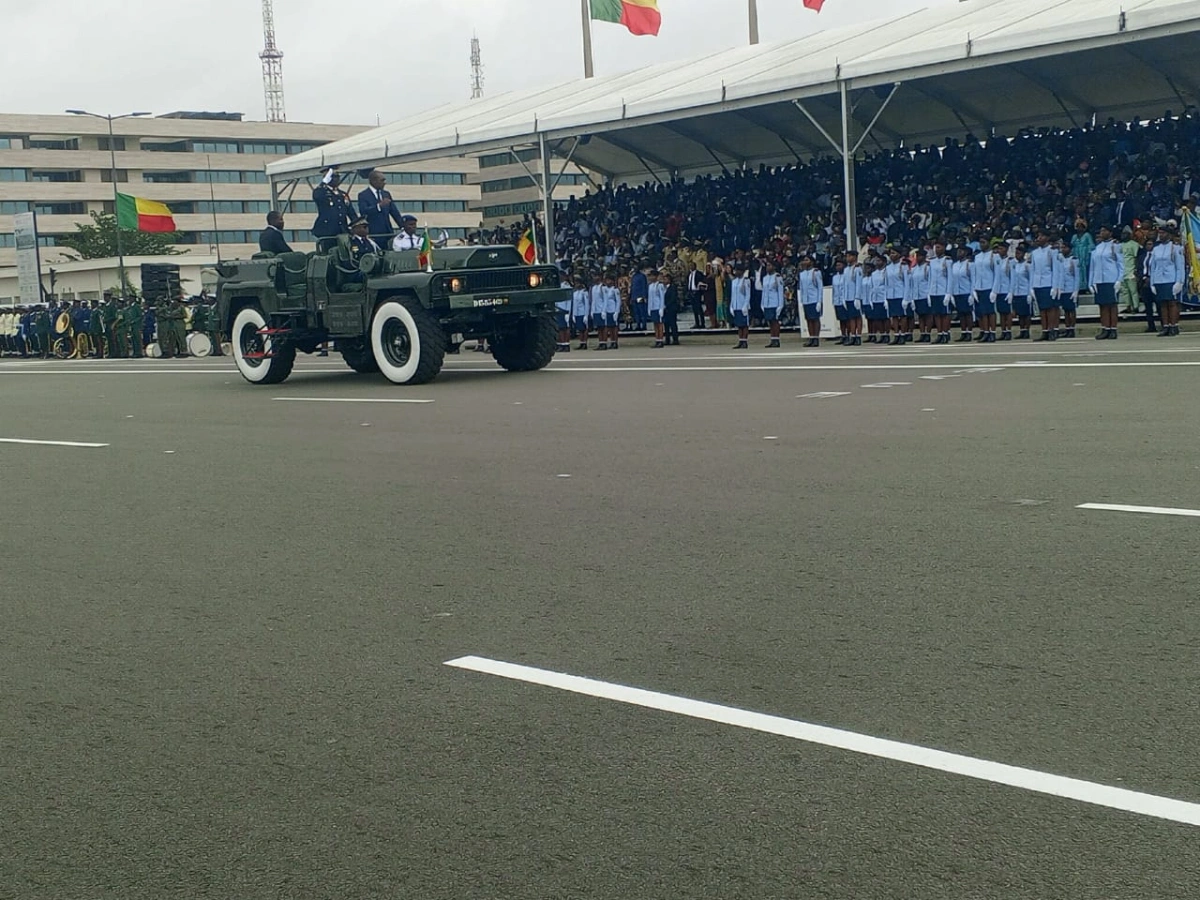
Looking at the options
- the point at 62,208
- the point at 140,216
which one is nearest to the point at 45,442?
the point at 140,216

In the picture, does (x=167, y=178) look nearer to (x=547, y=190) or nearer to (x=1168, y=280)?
(x=547, y=190)

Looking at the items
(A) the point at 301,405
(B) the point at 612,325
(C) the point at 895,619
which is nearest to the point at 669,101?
(B) the point at 612,325

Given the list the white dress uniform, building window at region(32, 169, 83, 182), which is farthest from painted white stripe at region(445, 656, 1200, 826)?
building window at region(32, 169, 83, 182)

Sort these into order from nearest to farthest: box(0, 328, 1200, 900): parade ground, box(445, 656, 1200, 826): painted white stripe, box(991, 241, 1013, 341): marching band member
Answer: box(0, 328, 1200, 900): parade ground < box(445, 656, 1200, 826): painted white stripe < box(991, 241, 1013, 341): marching band member

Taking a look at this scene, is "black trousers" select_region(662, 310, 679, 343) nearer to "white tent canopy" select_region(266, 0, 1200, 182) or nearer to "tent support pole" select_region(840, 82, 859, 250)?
"white tent canopy" select_region(266, 0, 1200, 182)

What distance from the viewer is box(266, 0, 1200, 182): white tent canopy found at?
2406cm

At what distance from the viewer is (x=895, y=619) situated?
546 cm

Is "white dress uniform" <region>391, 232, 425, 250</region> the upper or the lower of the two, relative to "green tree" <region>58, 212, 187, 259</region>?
lower

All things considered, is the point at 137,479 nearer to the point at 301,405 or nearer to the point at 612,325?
the point at 301,405

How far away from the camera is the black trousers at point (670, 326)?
97.7 ft

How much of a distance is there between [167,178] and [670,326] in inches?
3521

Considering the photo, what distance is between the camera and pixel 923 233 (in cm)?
3103

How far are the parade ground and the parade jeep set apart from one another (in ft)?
25.6

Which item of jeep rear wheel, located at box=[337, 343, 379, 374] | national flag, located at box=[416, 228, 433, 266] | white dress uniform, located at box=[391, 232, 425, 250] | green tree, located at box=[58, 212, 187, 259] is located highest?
green tree, located at box=[58, 212, 187, 259]
